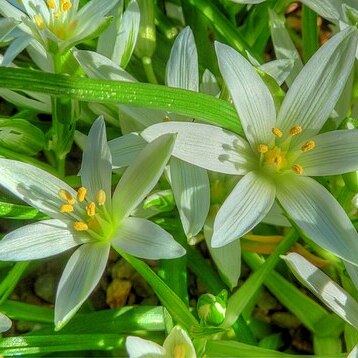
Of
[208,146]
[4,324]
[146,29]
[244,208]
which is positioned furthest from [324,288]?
[146,29]

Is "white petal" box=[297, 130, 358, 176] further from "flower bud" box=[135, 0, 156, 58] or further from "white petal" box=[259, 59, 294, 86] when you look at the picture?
"flower bud" box=[135, 0, 156, 58]

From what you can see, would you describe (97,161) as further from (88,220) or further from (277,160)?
(277,160)

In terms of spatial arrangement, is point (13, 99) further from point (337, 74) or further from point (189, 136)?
point (337, 74)

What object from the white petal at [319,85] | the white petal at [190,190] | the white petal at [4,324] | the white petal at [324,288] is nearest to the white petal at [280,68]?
the white petal at [319,85]

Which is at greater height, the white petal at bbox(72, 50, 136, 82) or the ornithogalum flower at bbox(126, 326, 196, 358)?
the white petal at bbox(72, 50, 136, 82)

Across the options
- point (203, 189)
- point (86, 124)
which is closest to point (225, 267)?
point (203, 189)

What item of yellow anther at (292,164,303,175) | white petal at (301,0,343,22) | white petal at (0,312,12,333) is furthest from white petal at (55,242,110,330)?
white petal at (301,0,343,22)
